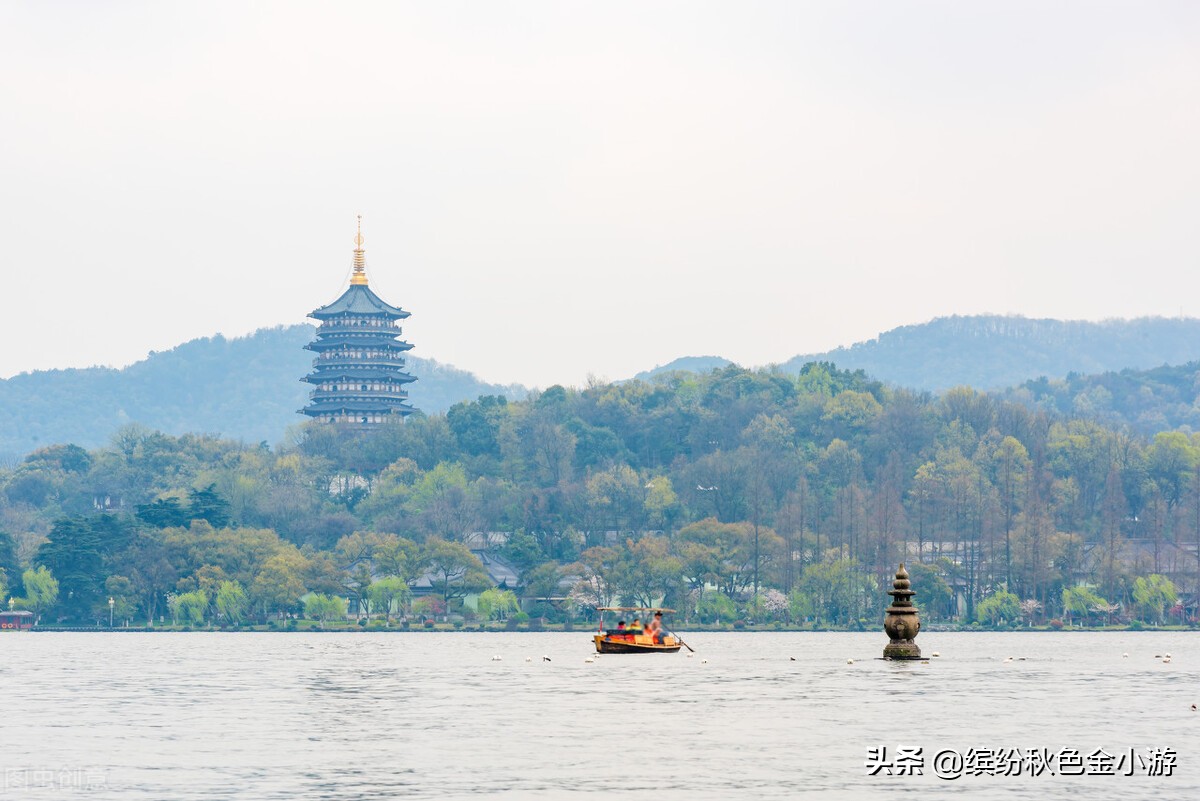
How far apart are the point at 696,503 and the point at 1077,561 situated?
36006mm

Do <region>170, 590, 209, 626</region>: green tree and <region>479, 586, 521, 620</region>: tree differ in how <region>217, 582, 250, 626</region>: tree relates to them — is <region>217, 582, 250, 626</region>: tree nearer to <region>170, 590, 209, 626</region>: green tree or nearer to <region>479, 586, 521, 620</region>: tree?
<region>170, 590, 209, 626</region>: green tree

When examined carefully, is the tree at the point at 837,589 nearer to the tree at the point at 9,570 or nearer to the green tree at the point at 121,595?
the green tree at the point at 121,595

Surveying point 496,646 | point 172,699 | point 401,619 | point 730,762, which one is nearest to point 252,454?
point 401,619

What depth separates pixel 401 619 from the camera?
152 metres

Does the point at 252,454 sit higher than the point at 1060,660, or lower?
higher

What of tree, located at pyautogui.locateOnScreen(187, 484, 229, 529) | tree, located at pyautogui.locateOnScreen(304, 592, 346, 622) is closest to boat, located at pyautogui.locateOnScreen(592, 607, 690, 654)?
tree, located at pyautogui.locateOnScreen(304, 592, 346, 622)

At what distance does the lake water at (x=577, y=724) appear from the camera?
42.4 meters

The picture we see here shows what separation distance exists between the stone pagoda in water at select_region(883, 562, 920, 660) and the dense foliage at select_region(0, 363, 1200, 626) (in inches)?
2907

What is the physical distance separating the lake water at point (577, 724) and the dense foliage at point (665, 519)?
4863cm

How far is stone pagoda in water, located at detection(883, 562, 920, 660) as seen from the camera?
2378 inches

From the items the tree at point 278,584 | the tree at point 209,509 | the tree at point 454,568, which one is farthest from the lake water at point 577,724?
the tree at point 209,509

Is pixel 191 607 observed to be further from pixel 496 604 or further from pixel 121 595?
pixel 496 604

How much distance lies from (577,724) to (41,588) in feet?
341

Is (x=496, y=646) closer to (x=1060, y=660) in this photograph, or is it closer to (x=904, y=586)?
(x=1060, y=660)
